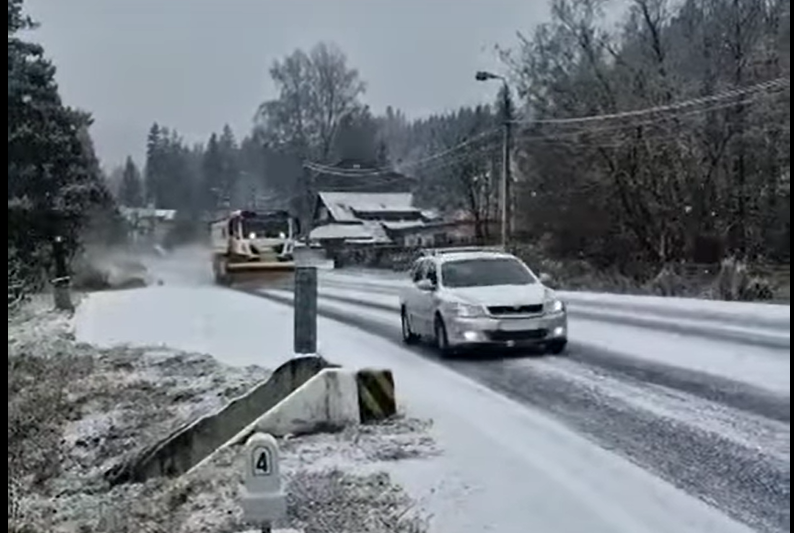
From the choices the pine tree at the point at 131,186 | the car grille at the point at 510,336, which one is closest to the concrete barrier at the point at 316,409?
the car grille at the point at 510,336

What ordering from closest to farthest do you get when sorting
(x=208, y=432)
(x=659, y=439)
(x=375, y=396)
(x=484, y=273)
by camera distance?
(x=659, y=439) → (x=375, y=396) → (x=208, y=432) → (x=484, y=273)

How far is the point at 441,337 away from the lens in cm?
1664

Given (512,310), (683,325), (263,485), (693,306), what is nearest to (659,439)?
(263,485)

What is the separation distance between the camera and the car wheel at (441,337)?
54.0ft

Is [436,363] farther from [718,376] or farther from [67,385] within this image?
[67,385]

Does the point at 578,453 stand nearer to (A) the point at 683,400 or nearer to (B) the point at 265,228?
(A) the point at 683,400

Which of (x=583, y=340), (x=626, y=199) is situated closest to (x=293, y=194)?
(x=626, y=199)

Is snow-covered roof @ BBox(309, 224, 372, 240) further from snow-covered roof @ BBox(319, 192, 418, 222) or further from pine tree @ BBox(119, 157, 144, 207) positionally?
pine tree @ BBox(119, 157, 144, 207)

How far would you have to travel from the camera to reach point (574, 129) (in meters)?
44.4

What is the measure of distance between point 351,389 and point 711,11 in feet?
117

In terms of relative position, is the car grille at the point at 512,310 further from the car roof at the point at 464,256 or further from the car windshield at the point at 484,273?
the car roof at the point at 464,256

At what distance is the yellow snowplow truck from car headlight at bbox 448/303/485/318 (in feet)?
88.3

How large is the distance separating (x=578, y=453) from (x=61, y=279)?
26.7 metres

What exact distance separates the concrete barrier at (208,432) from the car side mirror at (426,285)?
5.19m
